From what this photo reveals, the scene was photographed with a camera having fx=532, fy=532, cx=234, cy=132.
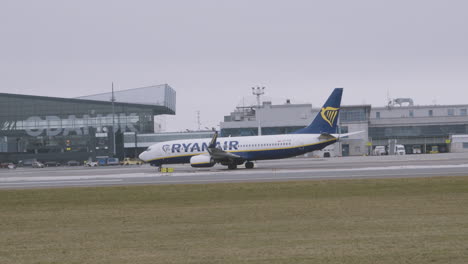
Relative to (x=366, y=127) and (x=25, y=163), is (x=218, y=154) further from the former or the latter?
(x=25, y=163)

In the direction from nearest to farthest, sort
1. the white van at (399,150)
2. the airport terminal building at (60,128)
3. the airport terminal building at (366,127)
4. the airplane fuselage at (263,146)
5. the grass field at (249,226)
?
the grass field at (249,226) → the airplane fuselage at (263,146) → the white van at (399,150) → the airport terminal building at (366,127) → the airport terminal building at (60,128)

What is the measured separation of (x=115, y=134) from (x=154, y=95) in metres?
21.9

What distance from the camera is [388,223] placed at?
48.1 feet

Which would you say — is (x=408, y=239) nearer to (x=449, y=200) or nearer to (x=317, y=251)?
(x=317, y=251)

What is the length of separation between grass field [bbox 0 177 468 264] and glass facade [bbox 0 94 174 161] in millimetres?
79085

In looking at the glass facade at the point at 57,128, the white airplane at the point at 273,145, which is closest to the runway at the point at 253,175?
the white airplane at the point at 273,145

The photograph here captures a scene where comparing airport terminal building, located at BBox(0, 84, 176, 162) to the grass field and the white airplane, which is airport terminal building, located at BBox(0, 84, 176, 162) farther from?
the grass field

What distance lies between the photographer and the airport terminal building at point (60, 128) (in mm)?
101438

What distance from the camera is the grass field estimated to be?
1150 cm

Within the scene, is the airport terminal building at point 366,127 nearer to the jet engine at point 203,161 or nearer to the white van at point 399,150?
the white van at point 399,150

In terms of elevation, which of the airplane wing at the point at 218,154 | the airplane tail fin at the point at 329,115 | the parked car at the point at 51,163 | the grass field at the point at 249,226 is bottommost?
the parked car at the point at 51,163

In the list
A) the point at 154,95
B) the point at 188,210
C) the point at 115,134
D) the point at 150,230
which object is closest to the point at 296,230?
the point at 150,230

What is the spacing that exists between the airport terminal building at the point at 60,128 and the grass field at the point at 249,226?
78969mm

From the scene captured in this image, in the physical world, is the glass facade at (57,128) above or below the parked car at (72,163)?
above
